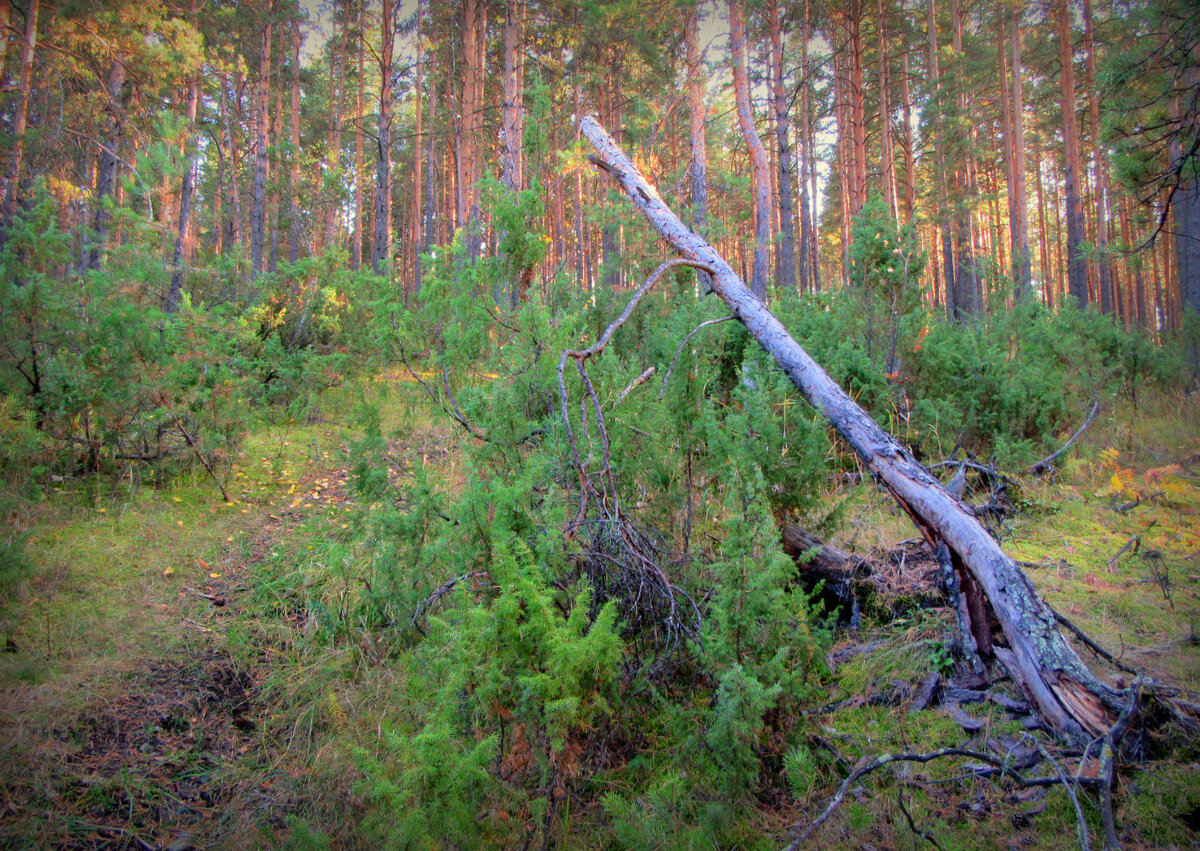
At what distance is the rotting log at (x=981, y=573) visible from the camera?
80.4 inches

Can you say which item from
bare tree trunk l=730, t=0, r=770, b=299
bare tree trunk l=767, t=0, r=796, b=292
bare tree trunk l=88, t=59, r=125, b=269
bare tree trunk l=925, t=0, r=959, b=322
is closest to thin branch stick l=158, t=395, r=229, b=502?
bare tree trunk l=88, t=59, r=125, b=269

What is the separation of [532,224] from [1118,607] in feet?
13.5

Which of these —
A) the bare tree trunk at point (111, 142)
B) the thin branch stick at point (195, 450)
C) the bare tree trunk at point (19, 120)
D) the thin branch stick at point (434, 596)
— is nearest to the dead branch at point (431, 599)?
the thin branch stick at point (434, 596)

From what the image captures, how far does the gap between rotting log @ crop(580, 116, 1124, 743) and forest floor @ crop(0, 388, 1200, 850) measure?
0.62 ft

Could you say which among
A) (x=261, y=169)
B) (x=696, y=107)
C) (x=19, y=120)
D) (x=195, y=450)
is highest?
(x=261, y=169)

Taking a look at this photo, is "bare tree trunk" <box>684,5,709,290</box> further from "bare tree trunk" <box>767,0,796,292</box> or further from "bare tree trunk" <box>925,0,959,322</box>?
"bare tree trunk" <box>925,0,959,322</box>

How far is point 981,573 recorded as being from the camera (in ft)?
7.88

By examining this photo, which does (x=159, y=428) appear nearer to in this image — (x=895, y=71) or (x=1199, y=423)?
(x=1199, y=423)

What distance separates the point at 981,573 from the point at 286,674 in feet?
11.5

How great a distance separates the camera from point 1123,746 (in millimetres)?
1888

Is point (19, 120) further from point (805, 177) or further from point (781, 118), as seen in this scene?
point (805, 177)

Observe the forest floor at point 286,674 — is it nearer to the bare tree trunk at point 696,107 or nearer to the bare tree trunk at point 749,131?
the bare tree trunk at point 749,131

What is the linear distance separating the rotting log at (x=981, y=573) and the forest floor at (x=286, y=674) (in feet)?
0.62

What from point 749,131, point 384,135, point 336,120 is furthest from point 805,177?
point 384,135
